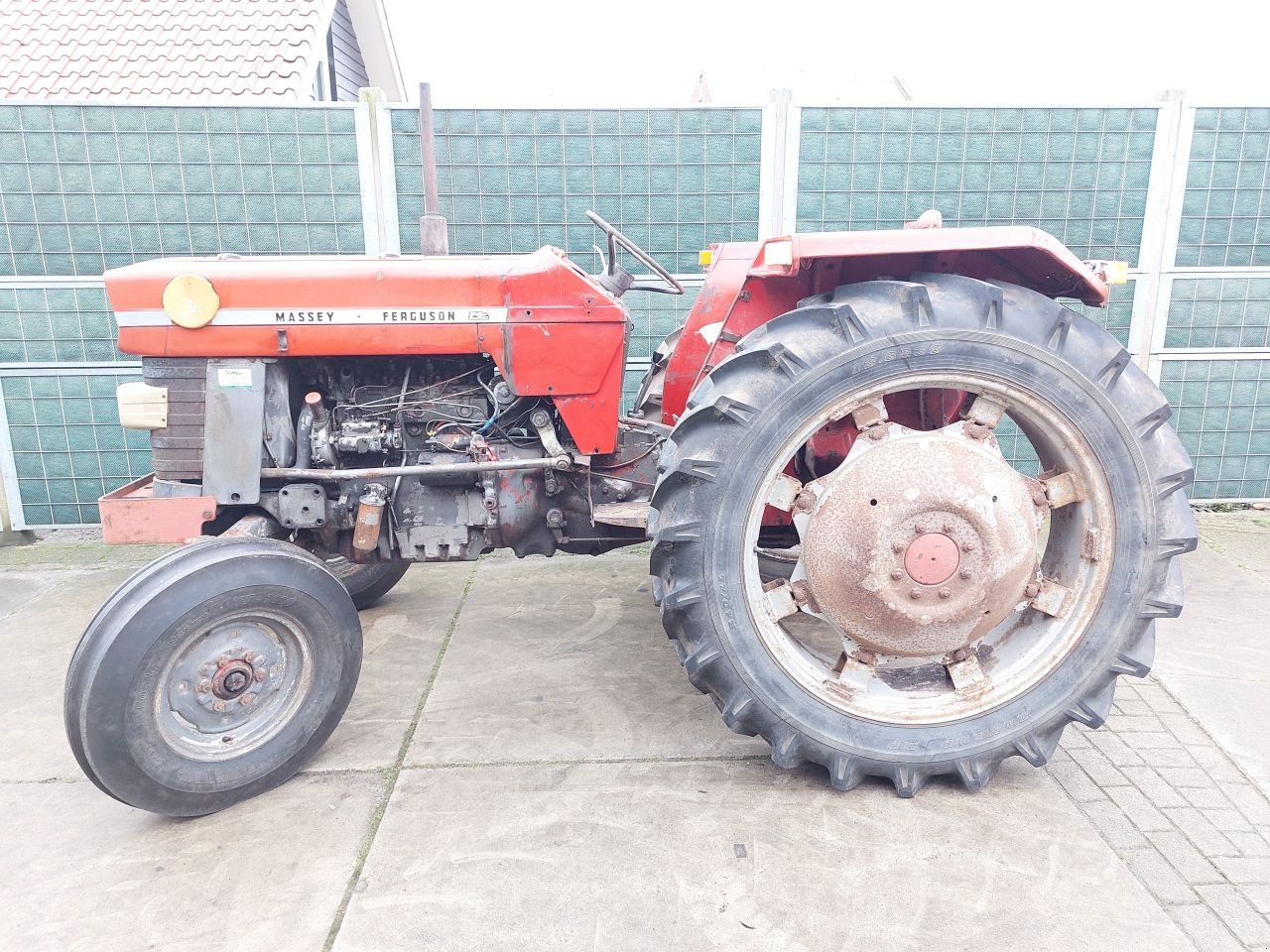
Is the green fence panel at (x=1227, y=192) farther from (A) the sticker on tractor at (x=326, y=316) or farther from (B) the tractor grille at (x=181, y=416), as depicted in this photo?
(B) the tractor grille at (x=181, y=416)

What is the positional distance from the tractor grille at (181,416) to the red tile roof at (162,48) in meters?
5.22

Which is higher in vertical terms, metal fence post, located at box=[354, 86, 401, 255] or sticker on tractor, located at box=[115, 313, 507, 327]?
metal fence post, located at box=[354, 86, 401, 255]

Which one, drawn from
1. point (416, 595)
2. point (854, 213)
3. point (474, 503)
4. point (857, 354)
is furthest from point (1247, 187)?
point (416, 595)

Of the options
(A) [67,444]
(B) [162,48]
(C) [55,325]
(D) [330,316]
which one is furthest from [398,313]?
(B) [162,48]

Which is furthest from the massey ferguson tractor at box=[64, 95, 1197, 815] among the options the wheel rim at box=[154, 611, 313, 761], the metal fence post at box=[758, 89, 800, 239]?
the metal fence post at box=[758, 89, 800, 239]

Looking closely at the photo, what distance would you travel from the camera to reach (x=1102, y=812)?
206 cm

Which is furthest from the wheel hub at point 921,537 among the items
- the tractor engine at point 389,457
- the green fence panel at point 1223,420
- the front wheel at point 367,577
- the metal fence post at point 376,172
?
the green fence panel at point 1223,420

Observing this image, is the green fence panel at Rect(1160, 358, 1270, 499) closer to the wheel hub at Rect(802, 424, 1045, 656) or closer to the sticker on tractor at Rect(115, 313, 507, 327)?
the wheel hub at Rect(802, 424, 1045, 656)

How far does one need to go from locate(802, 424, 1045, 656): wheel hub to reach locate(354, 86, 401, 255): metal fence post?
3.14m

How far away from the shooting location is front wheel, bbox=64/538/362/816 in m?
1.92

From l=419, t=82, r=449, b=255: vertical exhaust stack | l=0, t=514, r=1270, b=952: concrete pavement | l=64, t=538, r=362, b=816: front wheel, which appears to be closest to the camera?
l=0, t=514, r=1270, b=952: concrete pavement

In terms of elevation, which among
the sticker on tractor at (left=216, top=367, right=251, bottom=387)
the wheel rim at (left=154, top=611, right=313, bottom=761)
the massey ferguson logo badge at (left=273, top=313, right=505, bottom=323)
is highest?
the massey ferguson logo badge at (left=273, top=313, right=505, bottom=323)

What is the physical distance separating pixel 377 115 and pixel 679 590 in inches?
135

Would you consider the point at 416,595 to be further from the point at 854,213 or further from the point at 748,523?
the point at 854,213
